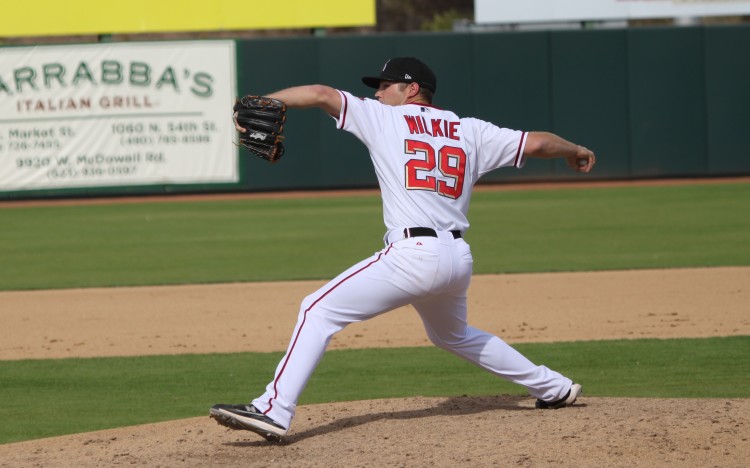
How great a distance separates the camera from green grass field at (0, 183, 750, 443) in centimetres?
661

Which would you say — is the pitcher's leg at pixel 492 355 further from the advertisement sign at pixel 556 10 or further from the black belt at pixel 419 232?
the advertisement sign at pixel 556 10

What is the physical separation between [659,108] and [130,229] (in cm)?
907

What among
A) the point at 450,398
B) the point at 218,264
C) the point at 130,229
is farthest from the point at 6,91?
the point at 450,398

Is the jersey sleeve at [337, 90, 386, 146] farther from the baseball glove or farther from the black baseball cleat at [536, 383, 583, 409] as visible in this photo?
the black baseball cleat at [536, 383, 583, 409]

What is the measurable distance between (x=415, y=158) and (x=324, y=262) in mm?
7077

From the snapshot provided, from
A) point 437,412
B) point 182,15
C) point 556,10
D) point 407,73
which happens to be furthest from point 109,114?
point 407,73

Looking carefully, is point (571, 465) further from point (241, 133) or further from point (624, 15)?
point (624, 15)

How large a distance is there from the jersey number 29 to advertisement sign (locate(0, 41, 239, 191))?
14.0 m

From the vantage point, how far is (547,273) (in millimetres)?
10961

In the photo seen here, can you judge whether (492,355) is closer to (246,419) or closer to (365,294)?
(365,294)

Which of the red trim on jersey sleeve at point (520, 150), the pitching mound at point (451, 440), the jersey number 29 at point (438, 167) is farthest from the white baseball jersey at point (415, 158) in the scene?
the pitching mound at point (451, 440)

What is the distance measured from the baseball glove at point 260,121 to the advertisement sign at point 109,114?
14072 millimetres

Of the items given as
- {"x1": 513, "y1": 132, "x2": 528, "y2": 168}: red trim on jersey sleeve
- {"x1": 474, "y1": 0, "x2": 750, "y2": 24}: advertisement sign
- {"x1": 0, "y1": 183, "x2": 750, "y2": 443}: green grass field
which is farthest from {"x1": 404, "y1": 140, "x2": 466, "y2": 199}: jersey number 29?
{"x1": 474, "y1": 0, "x2": 750, "y2": 24}: advertisement sign

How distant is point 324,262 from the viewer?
12.0 metres
